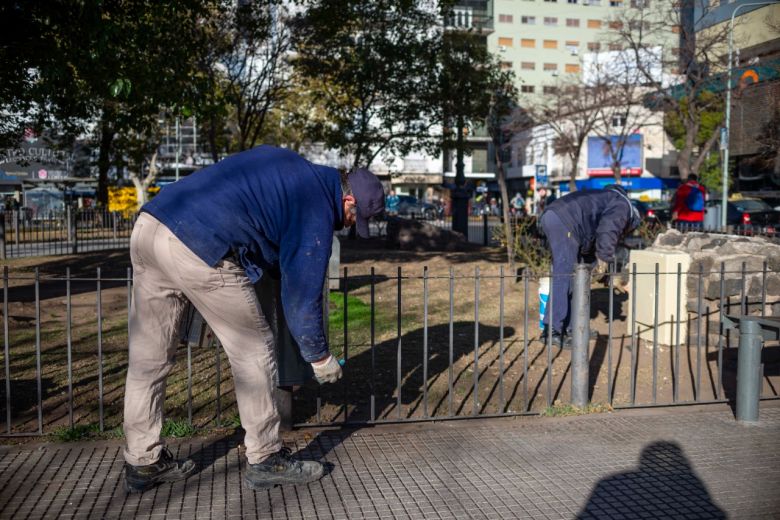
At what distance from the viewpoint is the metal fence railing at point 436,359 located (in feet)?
17.8

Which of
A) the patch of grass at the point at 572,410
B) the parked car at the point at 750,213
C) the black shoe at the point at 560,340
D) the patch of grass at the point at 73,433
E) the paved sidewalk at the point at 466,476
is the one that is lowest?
the paved sidewalk at the point at 466,476

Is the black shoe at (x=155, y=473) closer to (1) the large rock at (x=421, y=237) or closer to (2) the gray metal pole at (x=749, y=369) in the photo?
(2) the gray metal pole at (x=749, y=369)

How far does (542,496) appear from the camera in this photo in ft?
13.5

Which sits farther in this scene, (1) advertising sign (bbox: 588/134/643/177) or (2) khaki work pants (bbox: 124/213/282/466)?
(1) advertising sign (bbox: 588/134/643/177)

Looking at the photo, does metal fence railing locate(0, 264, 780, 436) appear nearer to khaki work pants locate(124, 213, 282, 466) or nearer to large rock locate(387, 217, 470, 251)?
khaki work pants locate(124, 213, 282, 466)

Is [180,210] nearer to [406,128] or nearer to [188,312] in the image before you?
[188,312]

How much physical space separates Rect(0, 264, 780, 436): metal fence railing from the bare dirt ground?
0.02 m

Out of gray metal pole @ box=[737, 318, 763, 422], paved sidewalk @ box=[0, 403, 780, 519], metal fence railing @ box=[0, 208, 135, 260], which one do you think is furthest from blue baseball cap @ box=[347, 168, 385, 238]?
metal fence railing @ box=[0, 208, 135, 260]

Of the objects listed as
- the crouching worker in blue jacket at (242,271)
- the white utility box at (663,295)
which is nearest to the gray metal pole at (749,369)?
the white utility box at (663,295)

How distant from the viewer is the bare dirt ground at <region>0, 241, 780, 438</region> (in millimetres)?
5656

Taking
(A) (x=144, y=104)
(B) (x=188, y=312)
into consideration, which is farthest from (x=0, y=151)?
(B) (x=188, y=312)

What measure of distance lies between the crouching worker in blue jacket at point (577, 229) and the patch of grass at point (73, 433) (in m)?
4.22

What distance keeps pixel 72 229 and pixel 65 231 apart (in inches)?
16.3

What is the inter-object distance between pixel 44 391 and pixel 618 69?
89.3 feet
